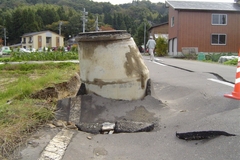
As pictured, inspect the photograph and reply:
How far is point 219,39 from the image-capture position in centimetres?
3325

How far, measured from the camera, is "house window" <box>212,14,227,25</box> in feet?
109

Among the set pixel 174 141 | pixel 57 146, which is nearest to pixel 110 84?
pixel 174 141

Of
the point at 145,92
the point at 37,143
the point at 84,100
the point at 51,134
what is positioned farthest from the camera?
the point at 145,92

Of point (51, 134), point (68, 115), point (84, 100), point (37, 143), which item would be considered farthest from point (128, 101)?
point (37, 143)

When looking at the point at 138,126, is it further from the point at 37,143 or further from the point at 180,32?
the point at 180,32

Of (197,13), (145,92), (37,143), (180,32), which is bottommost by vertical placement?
(37,143)

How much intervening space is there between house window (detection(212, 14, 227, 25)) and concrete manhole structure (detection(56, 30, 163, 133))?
31047 millimetres

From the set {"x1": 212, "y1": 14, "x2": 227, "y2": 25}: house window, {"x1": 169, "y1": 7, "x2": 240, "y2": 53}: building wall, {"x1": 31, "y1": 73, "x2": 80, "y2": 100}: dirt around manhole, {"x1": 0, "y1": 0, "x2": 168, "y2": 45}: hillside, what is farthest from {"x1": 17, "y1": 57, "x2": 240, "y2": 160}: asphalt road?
{"x1": 0, "y1": 0, "x2": 168, "y2": 45}: hillside

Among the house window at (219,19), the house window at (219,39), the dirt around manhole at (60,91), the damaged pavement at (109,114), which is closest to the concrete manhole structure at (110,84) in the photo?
the damaged pavement at (109,114)

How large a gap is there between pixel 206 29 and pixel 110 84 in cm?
3072

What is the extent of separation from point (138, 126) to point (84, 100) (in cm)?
121

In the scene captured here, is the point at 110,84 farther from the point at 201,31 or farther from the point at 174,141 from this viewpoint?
the point at 201,31

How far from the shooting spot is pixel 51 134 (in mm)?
3453

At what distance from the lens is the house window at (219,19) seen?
3334cm
